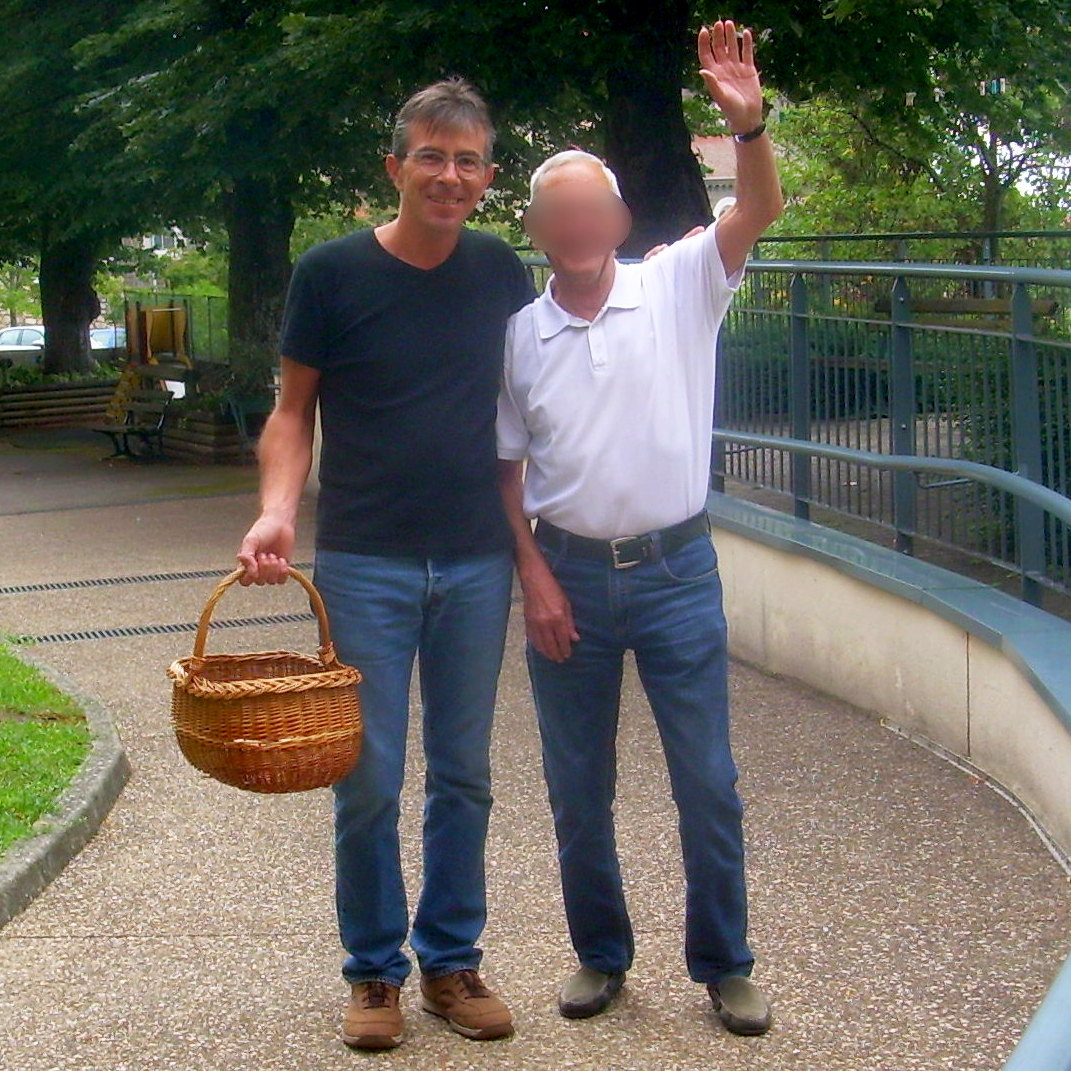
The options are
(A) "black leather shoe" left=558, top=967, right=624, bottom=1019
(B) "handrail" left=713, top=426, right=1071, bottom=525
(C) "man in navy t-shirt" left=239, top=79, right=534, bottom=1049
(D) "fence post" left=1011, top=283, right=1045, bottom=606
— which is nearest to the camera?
(C) "man in navy t-shirt" left=239, top=79, right=534, bottom=1049

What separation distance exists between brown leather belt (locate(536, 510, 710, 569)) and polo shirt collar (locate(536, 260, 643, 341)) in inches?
15.7

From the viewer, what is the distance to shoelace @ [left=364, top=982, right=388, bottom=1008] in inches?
145

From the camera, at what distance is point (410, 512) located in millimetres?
3570

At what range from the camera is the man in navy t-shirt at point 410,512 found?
137 inches

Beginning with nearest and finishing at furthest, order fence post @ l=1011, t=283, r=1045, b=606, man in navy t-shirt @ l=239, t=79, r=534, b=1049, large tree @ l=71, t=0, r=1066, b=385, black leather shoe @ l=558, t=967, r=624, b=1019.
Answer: man in navy t-shirt @ l=239, t=79, r=534, b=1049
black leather shoe @ l=558, t=967, r=624, b=1019
fence post @ l=1011, t=283, r=1045, b=606
large tree @ l=71, t=0, r=1066, b=385

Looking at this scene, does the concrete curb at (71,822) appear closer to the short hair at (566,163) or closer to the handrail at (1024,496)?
the short hair at (566,163)

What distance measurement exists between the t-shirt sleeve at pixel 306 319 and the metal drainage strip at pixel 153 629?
4902 mm

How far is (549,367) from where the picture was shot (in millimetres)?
3551

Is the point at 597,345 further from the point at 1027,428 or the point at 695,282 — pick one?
the point at 1027,428

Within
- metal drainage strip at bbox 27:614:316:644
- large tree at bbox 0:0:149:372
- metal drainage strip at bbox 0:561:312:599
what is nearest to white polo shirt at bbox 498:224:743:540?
metal drainage strip at bbox 27:614:316:644

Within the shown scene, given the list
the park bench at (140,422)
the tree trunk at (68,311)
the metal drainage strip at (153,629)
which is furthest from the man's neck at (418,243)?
the tree trunk at (68,311)

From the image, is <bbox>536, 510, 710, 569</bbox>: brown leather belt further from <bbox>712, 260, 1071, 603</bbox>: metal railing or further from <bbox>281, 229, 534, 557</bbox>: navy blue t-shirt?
<bbox>712, 260, 1071, 603</bbox>: metal railing

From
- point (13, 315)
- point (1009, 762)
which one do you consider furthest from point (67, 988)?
point (13, 315)

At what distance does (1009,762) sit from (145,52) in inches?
481
